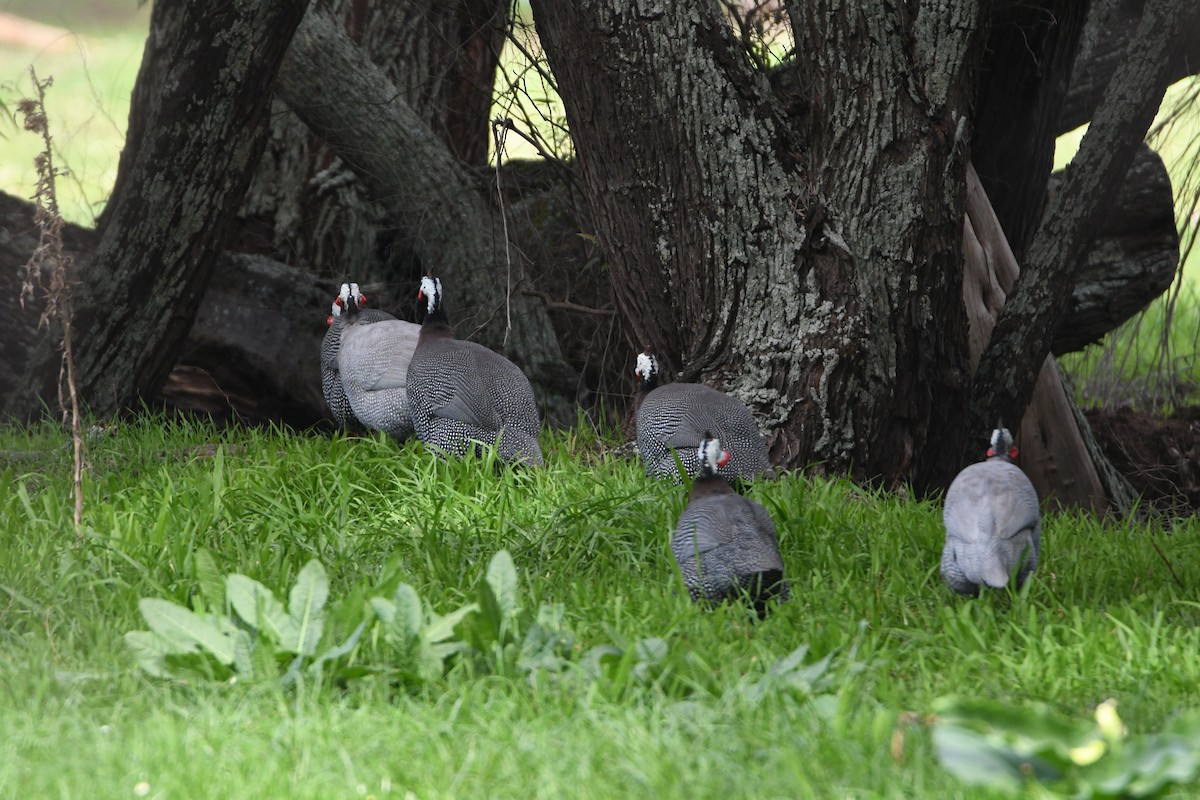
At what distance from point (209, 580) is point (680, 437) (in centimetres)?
185

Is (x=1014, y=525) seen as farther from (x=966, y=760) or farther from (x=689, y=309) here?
(x=689, y=309)

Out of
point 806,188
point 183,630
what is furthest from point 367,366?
point 183,630

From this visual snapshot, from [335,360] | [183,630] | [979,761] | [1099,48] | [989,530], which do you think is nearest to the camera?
[979,761]

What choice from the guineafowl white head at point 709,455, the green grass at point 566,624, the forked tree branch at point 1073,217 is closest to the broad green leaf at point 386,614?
the green grass at point 566,624

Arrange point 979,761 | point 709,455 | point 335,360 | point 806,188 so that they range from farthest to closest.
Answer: point 335,360
point 806,188
point 709,455
point 979,761

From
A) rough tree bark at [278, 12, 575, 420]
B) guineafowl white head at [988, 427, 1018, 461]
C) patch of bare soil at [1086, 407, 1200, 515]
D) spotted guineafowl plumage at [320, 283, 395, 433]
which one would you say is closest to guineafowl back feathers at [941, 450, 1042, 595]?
guineafowl white head at [988, 427, 1018, 461]

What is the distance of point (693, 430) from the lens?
456 cm

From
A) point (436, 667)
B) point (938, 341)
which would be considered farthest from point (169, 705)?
point (938, 341)

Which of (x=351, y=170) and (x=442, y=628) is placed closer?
(x=442, y=628)

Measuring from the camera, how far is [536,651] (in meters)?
3.13

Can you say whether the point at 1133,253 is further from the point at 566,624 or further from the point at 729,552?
the point at 566,624

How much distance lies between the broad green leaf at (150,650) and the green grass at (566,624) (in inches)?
1.7

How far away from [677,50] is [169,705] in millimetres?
3349

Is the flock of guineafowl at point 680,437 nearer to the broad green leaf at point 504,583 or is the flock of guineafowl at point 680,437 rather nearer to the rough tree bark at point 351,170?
the broad green leaf at point 504,583
